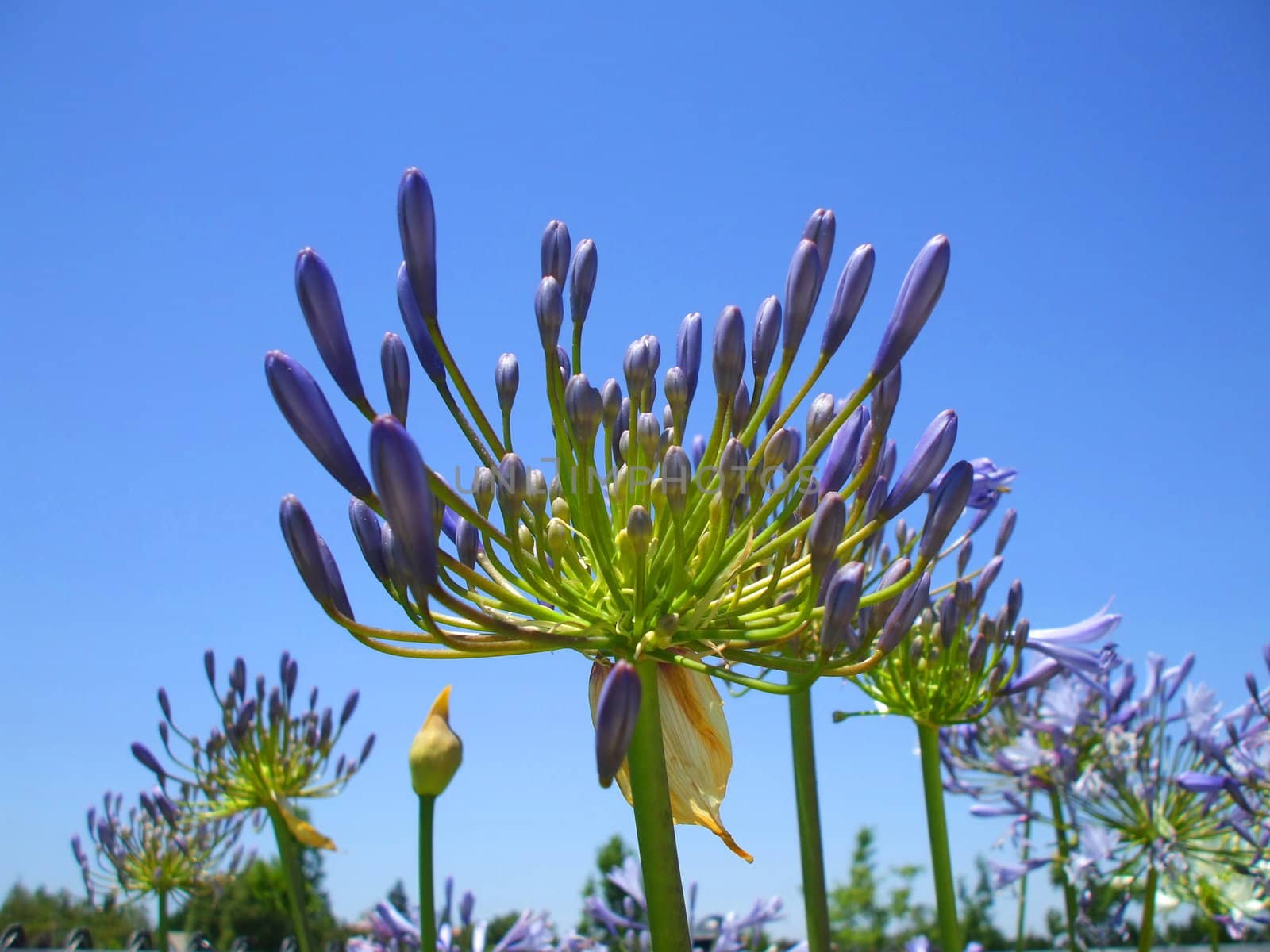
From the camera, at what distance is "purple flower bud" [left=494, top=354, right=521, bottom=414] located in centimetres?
318

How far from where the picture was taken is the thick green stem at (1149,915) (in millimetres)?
5291

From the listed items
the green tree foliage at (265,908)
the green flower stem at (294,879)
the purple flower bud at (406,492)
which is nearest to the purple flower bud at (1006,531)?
the purple flower bud at (406,492)

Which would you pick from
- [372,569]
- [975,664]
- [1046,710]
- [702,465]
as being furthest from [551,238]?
[1046,710]

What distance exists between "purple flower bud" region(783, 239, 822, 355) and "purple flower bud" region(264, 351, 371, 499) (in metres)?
1.18

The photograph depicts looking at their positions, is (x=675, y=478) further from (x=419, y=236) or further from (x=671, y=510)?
(x=419, y=236)

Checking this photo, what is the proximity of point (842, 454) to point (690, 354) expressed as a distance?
60 centimetres

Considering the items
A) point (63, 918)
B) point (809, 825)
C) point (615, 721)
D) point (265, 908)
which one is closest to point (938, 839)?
point (809, 825)

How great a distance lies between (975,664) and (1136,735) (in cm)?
343

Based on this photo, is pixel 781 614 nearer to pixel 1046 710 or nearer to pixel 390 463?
pixel 390 463

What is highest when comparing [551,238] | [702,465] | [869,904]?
[551,238]

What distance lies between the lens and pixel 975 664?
4.09 m

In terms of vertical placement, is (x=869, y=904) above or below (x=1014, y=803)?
below

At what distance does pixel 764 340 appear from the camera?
9.89 ft

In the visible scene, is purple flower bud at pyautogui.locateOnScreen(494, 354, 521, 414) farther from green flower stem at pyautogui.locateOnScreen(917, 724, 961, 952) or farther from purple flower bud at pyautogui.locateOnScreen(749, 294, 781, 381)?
green flower stem at pyautogui.locateOnScreen(917, 724, 961, 952)
